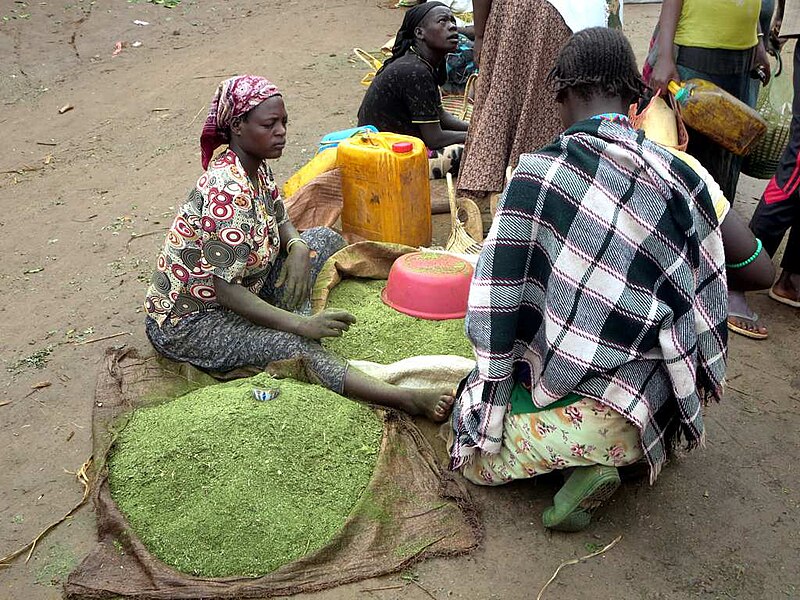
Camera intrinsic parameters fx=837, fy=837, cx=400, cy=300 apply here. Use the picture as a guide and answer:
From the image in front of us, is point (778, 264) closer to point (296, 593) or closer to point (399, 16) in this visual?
point (296, 593)

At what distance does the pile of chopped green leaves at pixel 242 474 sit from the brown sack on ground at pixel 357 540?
0.04 metres

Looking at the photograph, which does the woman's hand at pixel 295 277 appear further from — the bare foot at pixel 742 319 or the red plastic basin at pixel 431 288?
the bare foot at pixel 742 319

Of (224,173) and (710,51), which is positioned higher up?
(710,51)

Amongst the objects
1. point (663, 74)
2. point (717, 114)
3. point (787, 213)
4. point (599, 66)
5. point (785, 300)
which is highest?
point (599, 66)

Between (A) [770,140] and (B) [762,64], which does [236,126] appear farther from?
(B) [762,64]

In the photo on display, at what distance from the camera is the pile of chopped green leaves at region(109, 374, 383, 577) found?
228cm

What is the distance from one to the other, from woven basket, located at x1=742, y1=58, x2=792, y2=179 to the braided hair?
214cm

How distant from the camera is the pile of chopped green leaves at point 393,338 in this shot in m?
3.12

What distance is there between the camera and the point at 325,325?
2898 mm

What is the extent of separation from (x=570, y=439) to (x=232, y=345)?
1326 mm

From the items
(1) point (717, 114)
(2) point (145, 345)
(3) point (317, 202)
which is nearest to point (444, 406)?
(2) point (145, 345)

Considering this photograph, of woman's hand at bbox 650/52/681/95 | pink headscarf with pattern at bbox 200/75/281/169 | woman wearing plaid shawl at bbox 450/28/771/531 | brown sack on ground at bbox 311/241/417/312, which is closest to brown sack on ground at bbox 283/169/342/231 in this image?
brown sack on ground at bbox 311/241/417/312

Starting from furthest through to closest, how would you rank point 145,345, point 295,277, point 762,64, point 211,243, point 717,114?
point 762,64 → point 717,114 → point 145,345 → point 295,277 → point 211,243

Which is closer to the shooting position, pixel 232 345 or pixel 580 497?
pixel 580 497
